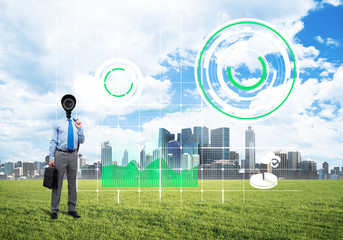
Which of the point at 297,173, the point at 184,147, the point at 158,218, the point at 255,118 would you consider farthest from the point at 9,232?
the point at 297,173

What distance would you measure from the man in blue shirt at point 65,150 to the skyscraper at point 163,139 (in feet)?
10.3

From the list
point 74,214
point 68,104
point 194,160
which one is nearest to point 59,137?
point 68,104

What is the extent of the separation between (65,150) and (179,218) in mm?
3269

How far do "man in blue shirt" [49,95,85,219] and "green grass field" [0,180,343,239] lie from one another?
2.38 ft

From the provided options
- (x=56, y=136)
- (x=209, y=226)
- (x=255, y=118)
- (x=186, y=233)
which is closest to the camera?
(x=186, y=233)

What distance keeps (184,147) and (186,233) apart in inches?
180

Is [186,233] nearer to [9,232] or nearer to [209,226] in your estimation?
[209,226]

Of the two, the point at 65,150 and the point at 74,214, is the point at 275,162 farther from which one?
the point at 65,150

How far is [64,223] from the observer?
7.66m

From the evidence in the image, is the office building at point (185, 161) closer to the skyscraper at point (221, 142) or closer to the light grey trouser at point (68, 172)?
the skyscraper at point (221, 142)

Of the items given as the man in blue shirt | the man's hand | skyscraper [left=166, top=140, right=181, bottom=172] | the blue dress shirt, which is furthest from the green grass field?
the man's hand

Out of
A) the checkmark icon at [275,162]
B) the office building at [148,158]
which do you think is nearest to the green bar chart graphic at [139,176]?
the office building at [148,158]

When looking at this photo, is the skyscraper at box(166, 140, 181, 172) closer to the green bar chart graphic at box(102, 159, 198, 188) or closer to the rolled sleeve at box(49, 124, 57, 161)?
the green bar chart graphic at box(102, 159, 198, 188)

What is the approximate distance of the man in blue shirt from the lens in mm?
7902
